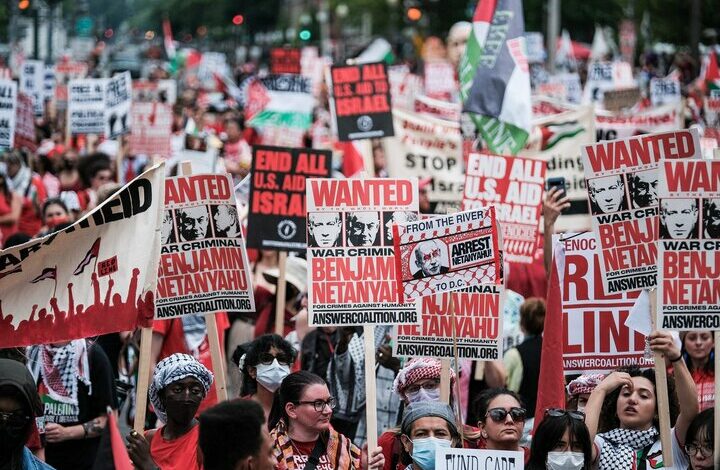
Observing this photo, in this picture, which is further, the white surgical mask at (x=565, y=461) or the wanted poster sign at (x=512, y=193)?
the wanted poster sign at (x=512, y=193)

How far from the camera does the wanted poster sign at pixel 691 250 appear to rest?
718cm

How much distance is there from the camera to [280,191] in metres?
10.8

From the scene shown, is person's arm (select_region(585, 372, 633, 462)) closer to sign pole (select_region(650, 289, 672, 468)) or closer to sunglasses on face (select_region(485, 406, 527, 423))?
sign pole (select_region(650, 289, 672, 468))

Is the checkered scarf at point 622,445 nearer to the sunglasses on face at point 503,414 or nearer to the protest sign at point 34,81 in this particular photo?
the sunglasses on face at point 503,414

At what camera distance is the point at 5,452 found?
5.83 meters

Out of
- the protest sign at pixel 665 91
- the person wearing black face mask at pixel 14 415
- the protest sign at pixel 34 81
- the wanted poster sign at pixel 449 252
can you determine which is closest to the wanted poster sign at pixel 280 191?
the wanted poster sign at pixel 449 252

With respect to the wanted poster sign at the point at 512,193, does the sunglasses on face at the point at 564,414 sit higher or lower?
lower

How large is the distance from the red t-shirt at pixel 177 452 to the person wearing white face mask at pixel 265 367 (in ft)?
2.32

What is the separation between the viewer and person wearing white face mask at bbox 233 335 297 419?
7891 mm

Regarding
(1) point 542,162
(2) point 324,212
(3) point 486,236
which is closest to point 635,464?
(3) point 486,236

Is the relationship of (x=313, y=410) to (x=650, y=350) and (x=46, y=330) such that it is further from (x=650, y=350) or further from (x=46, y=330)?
(x=650, y=350)

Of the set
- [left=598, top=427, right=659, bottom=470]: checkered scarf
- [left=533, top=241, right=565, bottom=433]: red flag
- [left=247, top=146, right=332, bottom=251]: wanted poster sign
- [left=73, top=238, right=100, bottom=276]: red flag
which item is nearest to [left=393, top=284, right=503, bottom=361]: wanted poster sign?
[left=533, top=241, right=565, bottom=433]: red flag

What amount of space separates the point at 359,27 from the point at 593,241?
7367 cm

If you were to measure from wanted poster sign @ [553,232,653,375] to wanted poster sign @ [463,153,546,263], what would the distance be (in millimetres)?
2337
